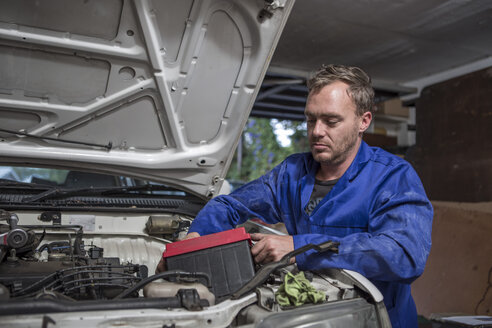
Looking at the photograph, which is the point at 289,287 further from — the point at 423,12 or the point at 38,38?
Answer: the point at 423,12

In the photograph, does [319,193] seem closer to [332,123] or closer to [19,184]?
[332,123]

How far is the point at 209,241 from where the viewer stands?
1.56 m

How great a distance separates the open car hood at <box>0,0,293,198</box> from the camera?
189cm

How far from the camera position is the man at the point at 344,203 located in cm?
149

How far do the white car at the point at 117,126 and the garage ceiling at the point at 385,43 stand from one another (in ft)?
5.00

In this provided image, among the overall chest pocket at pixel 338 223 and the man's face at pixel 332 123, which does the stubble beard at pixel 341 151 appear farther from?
the overall chest pocket at pixel 338 223

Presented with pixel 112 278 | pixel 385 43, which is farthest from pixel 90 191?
pixel 385 43

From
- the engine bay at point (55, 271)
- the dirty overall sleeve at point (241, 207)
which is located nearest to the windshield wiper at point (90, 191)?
the engine bay at point (55, 271)

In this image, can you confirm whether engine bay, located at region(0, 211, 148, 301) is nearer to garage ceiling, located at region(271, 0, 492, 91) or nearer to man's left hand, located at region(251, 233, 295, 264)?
man's left hand, located at region(251, 233, 295, 264)

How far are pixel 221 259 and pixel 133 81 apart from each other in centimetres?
105

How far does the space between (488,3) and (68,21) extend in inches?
121

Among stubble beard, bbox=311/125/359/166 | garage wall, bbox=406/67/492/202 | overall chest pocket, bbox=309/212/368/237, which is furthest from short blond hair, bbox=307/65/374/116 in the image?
garage wall, bbox=406/67/492/202

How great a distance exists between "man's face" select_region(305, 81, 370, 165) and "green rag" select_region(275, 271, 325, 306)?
646 millimetres

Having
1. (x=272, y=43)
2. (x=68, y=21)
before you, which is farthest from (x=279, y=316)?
(x=68, y=21)
